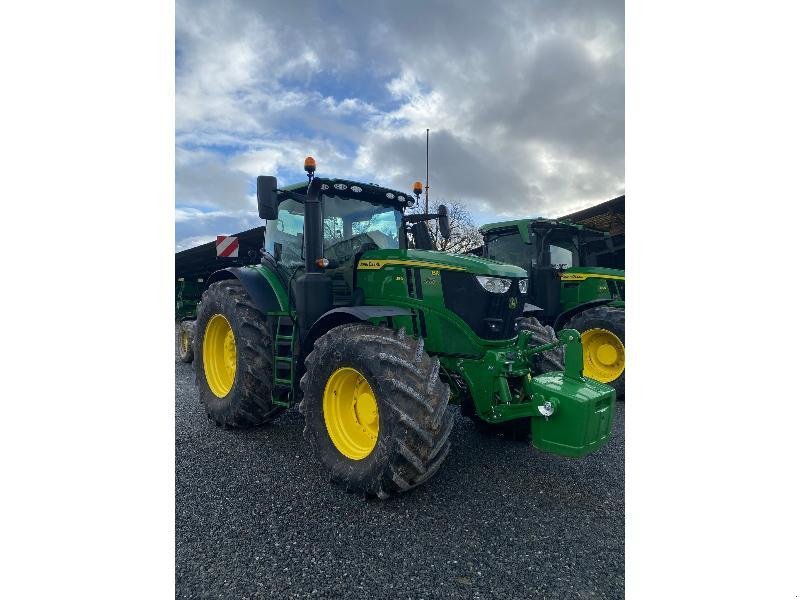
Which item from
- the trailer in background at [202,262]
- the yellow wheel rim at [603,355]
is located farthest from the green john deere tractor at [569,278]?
the trailer in background at [202,262]

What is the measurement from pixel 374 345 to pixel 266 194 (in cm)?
123

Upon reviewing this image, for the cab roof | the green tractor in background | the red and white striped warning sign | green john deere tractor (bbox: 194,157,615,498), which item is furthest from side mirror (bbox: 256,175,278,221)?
the green tractor in background

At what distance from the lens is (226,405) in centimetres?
366

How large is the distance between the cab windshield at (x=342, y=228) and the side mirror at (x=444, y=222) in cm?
34

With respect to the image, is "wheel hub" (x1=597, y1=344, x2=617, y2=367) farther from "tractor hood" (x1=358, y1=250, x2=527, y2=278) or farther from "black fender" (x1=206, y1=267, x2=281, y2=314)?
"black fender" (x1=206, y1=267, x2=281, y2=314)

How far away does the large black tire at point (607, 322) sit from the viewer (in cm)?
498

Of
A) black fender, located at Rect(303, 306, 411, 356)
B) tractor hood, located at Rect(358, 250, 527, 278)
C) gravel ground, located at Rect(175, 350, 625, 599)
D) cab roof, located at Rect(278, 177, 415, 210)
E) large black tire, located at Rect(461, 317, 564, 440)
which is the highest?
cab roof, located at Rect(278, 177, 415, 210)

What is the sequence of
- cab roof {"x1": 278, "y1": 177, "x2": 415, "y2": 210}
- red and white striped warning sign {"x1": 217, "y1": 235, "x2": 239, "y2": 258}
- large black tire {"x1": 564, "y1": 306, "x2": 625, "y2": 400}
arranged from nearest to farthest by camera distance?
1. cab roof {"x1": 278, "y1": 177, "x2": 415, "y2": 210}
2. red and white striped warning sign {"x1": 217, "y1": 235, "x2": 239, "y2": 258}
3. large black tire {"x1": 564, "y1": 306, "x2": 625, "y2": 400}

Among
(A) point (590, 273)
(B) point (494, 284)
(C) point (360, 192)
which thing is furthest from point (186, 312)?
(B) point (494, 284)

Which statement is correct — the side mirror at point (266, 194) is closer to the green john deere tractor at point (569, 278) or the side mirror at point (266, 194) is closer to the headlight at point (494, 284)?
the headlight at point (494, 284)

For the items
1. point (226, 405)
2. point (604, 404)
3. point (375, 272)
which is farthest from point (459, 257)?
point (226, 405)

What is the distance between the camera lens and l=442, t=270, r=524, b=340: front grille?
9.74 feet

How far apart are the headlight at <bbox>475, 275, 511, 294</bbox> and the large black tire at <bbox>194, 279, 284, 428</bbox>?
1724 mm

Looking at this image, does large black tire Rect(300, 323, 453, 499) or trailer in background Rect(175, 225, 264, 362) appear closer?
large black tire Rect(300, 323, 453, 499)
